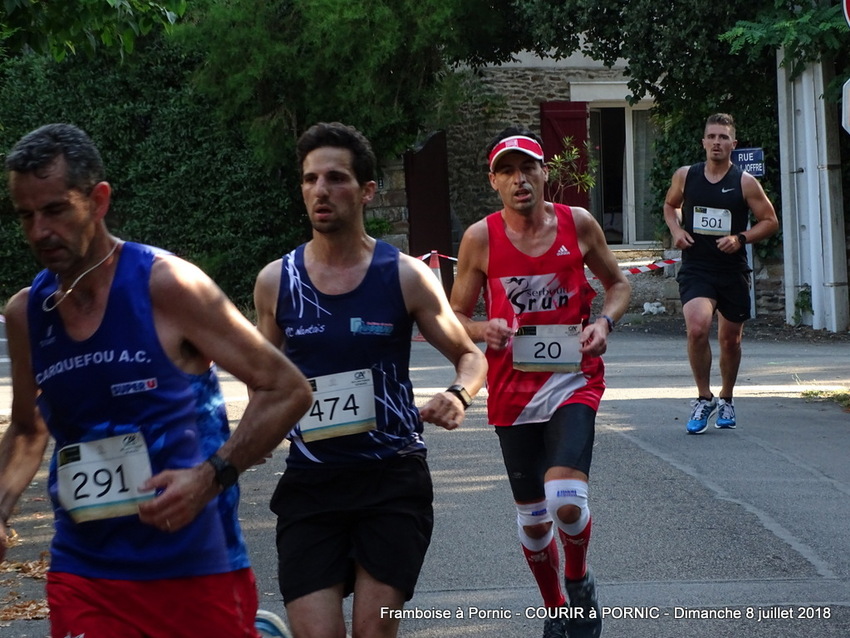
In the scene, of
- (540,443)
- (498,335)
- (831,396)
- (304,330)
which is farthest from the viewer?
(831,396)

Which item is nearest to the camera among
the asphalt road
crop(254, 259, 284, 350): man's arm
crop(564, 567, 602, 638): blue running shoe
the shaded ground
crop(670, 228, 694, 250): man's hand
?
crop(254, 259, 284, 350): man's arm

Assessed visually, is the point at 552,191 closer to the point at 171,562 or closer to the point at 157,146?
the point at 157,146

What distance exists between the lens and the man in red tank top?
505 centimetres

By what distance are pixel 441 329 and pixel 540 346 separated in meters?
1.05

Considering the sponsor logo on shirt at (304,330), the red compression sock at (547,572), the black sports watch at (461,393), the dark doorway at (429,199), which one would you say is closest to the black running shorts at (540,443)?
the red compression sock at (547,572)

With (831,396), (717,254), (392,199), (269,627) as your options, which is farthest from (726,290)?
(392,199)

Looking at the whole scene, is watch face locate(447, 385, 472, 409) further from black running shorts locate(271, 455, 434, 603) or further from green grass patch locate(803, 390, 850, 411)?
green grass patch locate(803, 390, 850, 411)

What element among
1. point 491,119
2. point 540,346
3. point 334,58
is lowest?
point 540,346

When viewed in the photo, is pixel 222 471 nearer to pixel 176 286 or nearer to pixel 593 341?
pixel 176 286

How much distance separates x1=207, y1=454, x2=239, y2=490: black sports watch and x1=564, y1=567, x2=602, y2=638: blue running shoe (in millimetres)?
2219

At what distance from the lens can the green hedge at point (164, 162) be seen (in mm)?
21297

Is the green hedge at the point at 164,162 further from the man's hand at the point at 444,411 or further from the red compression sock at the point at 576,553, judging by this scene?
the man's hand at the point at 444,411

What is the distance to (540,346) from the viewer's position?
17.2 feet

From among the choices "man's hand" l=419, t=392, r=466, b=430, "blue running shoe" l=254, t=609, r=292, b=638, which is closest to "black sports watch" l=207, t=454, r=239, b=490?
"blue running shoe" l=254, t=609, r=292, b=638
